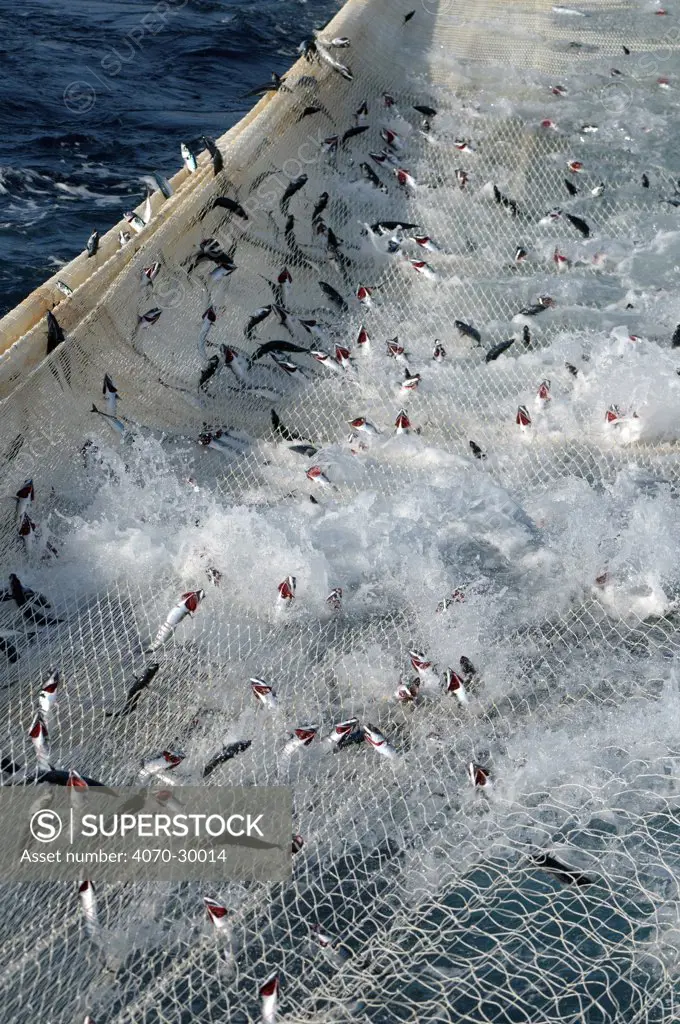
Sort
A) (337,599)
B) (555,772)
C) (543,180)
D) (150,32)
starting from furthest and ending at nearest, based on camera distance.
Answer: (150,32)
(543,180)
(337,599)
(555,772)

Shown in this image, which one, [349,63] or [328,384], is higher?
[349,63]

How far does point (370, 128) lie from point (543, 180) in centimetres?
179

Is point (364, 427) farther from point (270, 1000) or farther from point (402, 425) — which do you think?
point (270, 1000)

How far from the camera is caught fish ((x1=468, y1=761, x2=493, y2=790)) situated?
477 cm

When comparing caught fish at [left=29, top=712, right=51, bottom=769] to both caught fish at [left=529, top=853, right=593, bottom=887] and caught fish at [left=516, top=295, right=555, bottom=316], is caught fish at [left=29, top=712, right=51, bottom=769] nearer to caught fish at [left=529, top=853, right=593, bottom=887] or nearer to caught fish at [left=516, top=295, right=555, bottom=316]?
caught fish at [left=529, top=853, right=593, bottom=887]

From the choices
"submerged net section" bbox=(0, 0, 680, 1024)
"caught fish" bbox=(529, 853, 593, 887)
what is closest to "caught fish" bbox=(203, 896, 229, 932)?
"submerged net section" bbox=(0, 0, 680, 1024)

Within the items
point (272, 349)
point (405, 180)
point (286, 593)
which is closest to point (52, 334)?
point (272, 349)

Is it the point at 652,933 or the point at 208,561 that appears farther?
the point at 208,561

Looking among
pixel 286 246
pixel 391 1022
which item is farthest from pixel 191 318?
pixel 391 1022

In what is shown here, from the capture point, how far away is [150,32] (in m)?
17.7

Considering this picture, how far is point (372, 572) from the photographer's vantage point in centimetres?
604

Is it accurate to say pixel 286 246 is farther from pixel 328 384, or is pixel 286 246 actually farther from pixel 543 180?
pixel 543 180

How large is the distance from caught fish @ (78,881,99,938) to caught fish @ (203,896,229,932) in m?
0.43

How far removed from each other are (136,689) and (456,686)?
1.51 meters
